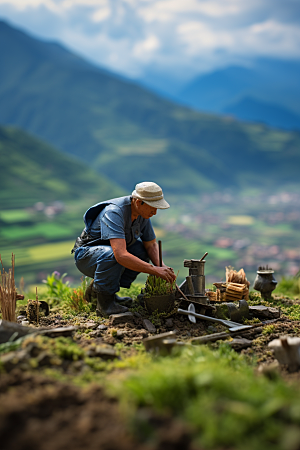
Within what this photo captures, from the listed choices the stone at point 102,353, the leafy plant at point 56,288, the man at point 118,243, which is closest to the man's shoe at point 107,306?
the man at point 118,243

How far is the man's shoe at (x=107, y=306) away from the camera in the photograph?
5.39m

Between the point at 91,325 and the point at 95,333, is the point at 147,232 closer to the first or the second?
the point at 91,325

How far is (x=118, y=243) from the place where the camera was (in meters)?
5.03

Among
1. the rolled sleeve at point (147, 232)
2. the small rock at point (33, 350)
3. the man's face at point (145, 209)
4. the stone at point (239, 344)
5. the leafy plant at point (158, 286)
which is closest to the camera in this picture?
the small rock at point (33, 350)

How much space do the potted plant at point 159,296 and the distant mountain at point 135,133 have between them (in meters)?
114

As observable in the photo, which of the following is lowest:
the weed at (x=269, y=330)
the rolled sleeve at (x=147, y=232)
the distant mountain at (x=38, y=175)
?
the weed at (x=269, y=330)

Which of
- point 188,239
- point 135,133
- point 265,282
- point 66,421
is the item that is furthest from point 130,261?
point 135,133

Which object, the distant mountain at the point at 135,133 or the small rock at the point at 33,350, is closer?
the small rock at the point at 33,350

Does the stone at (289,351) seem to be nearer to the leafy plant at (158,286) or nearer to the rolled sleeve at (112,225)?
the leafy plant at (158,286)

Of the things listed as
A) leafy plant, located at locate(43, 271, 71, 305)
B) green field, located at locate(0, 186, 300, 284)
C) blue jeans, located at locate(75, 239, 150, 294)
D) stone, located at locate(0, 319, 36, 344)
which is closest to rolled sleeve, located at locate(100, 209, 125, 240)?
blue jeans, located at locate(75, 239, 150, 294)

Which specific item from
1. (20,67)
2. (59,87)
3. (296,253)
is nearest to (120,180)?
(296,253)

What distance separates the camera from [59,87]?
611ft

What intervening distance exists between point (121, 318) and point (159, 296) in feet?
1.99

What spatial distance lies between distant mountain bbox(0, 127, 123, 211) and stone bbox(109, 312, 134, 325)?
70572 millimetres
